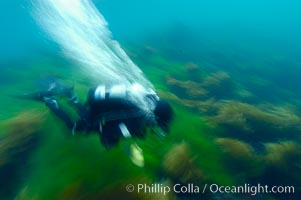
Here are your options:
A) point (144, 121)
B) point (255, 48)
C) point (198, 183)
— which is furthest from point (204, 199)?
point (255, 48)

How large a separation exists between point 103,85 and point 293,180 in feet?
9.90

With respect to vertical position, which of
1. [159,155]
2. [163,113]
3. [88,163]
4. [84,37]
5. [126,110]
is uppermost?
[84,37]

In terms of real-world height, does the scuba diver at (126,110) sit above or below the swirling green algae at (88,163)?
above

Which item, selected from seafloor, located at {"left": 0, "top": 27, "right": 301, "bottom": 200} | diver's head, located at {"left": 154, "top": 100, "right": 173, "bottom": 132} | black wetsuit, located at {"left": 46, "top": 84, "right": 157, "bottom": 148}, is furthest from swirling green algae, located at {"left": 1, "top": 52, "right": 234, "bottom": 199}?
diver's head, located at {"left": 154, "top": 100, "right": 173, "bottom": 132}

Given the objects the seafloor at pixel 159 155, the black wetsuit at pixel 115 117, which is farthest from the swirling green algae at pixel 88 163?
the black wetsuit at pixel 115 117

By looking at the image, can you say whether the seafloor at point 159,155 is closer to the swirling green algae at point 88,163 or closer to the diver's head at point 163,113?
the swirling green algae at point 88,163

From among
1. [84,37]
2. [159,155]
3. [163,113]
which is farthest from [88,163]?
[84,37]

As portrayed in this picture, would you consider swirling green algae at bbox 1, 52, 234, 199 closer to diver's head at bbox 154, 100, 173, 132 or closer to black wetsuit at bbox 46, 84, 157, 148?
black wetsuit at bbox 46, 84, 157, 148

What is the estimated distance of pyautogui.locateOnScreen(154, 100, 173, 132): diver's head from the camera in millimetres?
2791

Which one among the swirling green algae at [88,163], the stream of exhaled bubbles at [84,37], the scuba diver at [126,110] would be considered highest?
the stream of exhaled bubbles at [84,37]

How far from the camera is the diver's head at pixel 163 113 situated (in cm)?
279

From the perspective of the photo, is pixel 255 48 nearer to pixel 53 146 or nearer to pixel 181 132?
pixel 181 132

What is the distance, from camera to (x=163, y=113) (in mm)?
2799

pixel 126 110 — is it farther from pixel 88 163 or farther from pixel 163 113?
pixel 88 163
